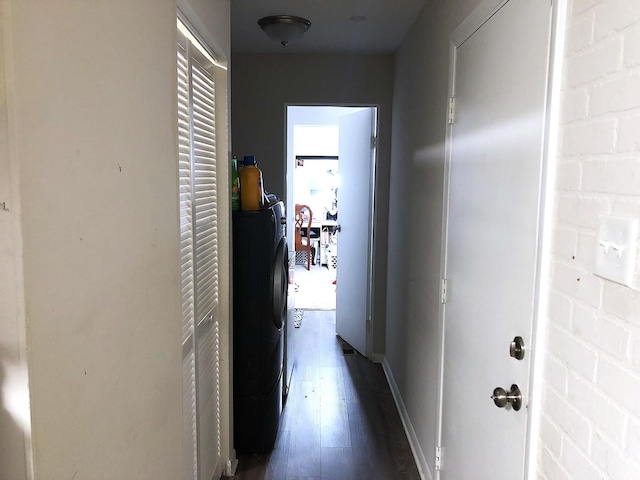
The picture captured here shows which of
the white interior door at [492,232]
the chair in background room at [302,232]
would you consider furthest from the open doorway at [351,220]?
the white interior door at [492,232]

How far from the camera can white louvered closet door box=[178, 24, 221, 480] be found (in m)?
1.76

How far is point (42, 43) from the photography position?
0.77 meters

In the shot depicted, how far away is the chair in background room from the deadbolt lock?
6.40m

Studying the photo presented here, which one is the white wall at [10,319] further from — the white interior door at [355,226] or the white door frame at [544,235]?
the white interior door at [355,226]

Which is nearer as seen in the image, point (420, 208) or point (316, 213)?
point (420, 208)

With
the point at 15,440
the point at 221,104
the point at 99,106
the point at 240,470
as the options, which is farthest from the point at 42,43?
the point at 240,470

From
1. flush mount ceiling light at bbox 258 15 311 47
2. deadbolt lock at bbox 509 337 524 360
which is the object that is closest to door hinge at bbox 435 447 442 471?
deadbolt lock at bbox 509 337 524 360

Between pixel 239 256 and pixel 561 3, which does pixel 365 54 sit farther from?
pixel 561 3

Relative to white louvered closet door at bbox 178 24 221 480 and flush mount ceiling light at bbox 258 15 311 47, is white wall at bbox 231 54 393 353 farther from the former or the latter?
white louvered closet door at bbox 178 24 221 480

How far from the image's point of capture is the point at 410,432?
9.18 feet

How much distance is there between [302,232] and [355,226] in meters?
3.82

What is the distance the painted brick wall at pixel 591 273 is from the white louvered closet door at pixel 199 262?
1176 mm

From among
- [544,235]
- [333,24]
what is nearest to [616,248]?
[544,235]

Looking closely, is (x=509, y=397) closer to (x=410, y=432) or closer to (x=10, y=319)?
(x=10, y=319)
